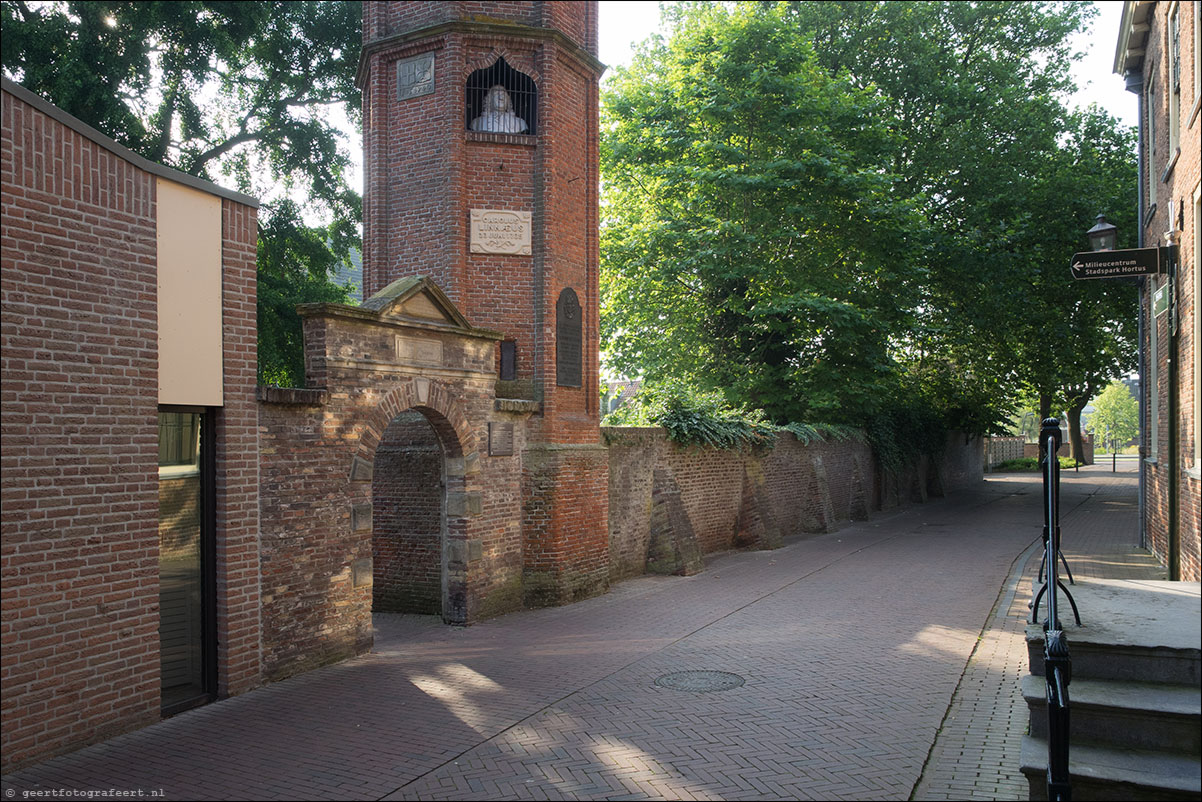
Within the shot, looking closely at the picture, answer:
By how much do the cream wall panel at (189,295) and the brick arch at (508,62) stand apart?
5.71 meters

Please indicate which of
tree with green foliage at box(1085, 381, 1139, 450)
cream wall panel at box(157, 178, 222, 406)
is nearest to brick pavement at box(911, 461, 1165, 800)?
cream wall panel at box(157, 178, 222, 406)

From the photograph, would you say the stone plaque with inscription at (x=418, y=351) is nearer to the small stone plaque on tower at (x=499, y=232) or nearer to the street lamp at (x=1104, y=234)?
the small stone plaque on tower at (x=499, y=232)

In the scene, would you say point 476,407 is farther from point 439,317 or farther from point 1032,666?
point 1032,666

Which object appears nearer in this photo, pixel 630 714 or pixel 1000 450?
pixel 630 714

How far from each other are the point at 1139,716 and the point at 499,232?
963 cm

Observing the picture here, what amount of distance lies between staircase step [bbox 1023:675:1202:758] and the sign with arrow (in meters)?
6.52

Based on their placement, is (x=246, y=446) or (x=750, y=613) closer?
(x=246, y=446)

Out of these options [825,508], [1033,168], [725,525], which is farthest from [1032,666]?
[1033,168]

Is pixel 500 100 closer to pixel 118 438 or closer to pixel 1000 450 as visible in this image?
pixel 118 438

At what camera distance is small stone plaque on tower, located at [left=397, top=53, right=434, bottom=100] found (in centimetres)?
1237

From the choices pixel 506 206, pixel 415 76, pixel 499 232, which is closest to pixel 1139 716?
pixel 499 232

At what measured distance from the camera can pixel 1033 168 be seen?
24.7 metres

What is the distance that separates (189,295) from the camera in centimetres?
746

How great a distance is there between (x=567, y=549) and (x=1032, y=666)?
23.5 ft
